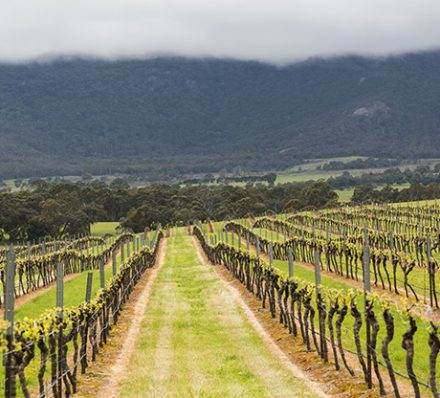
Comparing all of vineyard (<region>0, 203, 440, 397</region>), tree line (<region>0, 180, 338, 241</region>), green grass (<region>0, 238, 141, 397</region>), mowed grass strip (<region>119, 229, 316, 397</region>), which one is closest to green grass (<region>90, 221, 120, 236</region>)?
tree line (<region>0, 180, 338, 241</region>)

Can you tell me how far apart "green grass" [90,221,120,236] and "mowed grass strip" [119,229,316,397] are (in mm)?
68776

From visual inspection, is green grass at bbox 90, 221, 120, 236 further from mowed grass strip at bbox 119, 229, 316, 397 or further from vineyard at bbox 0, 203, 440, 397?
mowed grass strip at bbox 119, 229, 316, 397

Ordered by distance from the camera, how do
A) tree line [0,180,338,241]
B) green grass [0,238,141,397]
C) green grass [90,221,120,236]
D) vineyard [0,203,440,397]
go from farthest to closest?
green grass [90,221,120,236]
tree line [0,180,338,241]
green grass [0,238,141,397]
vineyard [0,203,440,397]

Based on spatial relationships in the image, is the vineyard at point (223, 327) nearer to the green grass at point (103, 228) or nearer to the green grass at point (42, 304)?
the green grass at point (42, 304)

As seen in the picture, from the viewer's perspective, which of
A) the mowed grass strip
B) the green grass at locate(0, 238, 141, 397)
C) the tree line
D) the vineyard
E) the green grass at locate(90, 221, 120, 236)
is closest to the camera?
the vineyard

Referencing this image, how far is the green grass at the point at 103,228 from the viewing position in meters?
101

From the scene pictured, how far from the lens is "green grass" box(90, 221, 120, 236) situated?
101m

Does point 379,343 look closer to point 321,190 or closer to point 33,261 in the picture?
point 33,261

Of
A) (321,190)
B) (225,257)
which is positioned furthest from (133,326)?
(321,190)

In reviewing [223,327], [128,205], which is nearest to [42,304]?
[223,327]

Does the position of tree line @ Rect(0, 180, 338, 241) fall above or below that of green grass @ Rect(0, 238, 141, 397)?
above

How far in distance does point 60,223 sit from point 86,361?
7687cm

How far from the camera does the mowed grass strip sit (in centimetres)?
1521

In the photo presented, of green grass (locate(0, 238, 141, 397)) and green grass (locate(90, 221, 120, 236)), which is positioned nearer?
green grass (locate(0, 238, 141, 397))
